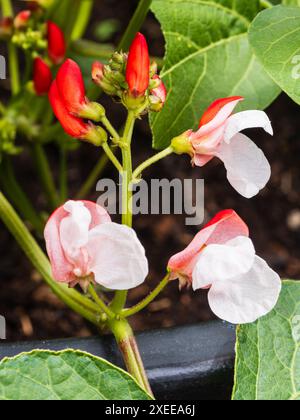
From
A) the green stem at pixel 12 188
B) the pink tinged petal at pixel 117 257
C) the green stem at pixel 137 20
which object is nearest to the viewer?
the pink tinged petal at pixel 117 257

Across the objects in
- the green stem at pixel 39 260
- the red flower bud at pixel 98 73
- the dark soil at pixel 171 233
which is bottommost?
the dark soil at pixel 171 233

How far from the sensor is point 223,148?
34.2 inches

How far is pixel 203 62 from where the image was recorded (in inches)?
44.4

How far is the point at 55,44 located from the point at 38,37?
0.03m

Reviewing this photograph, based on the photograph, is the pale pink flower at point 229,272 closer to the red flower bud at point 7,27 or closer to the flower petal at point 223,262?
the flower petal at point 223,262

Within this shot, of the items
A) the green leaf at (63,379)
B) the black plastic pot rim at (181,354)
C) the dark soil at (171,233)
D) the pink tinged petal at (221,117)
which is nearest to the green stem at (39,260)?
the black plastic pot rim at (181,354)

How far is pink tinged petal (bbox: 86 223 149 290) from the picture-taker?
77 cm

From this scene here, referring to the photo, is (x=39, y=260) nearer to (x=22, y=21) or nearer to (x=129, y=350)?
(x=129, y=350)

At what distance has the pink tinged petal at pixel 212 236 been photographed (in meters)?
0.83

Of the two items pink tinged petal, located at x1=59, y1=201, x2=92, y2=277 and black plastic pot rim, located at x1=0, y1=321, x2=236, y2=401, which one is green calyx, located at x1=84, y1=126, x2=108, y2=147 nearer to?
pink tinged petal, located at x1=59, y1=201, x2=92, y2=277

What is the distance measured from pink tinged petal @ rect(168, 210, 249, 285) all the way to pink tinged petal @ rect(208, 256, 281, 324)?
4cm

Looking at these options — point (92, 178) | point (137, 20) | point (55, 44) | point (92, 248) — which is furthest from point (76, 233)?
point (92, 178)
